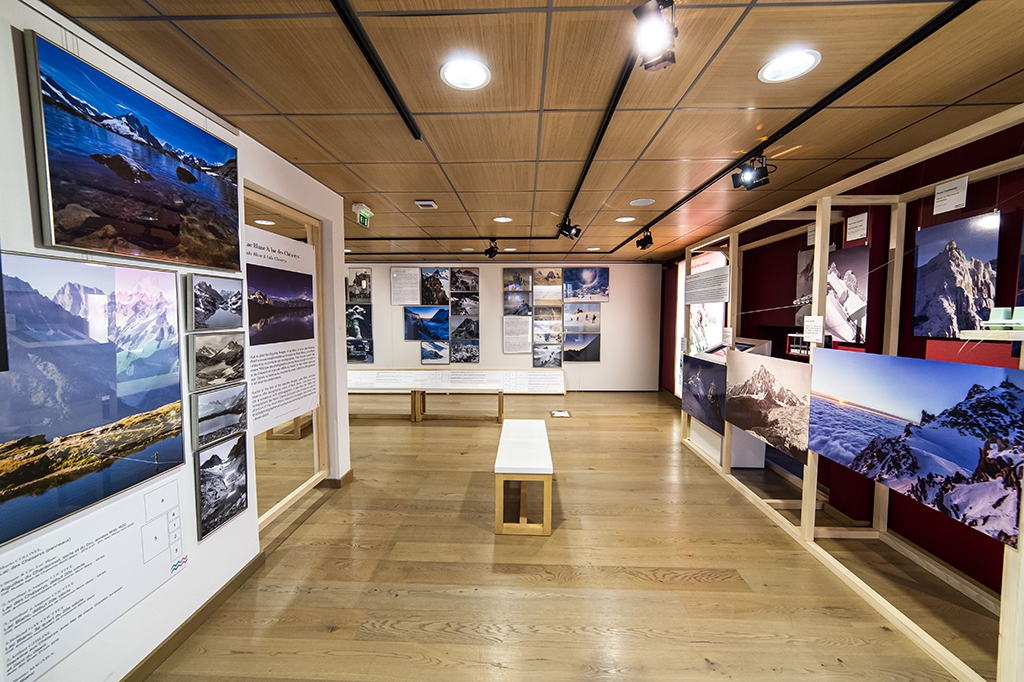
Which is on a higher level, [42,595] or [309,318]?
[309,318]

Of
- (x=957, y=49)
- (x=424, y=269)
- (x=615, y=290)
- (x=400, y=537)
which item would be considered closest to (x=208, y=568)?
(x=400, y=537)

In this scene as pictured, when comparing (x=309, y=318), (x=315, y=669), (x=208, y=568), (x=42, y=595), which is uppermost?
(x=309, y=318)

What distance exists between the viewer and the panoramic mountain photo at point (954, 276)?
214cm

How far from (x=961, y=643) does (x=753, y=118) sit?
3116 mm

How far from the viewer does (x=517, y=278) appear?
796cm

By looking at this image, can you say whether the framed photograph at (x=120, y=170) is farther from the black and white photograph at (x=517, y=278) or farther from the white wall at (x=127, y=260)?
the black and white photograph at (x=517, y=278)

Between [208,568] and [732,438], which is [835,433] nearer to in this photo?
[732,438]

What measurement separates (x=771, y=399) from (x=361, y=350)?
753 cm

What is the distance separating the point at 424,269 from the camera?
26.0ft

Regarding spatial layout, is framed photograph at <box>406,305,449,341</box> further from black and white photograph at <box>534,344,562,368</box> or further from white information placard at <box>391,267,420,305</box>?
black and white photograph at <box>534,344,562,368</box>

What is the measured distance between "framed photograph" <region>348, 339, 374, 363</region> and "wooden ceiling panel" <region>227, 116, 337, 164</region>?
5.63m

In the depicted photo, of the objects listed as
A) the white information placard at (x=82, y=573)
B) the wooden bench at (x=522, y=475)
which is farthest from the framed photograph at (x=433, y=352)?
the white information placard at (x=82, y=573)

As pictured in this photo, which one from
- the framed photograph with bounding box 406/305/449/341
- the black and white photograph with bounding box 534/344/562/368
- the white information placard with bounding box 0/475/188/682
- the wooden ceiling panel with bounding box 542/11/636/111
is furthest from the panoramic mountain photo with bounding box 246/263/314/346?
the black and white photograph with bounding box 534/344/562/368

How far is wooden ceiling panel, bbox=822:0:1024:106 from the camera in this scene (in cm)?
143
